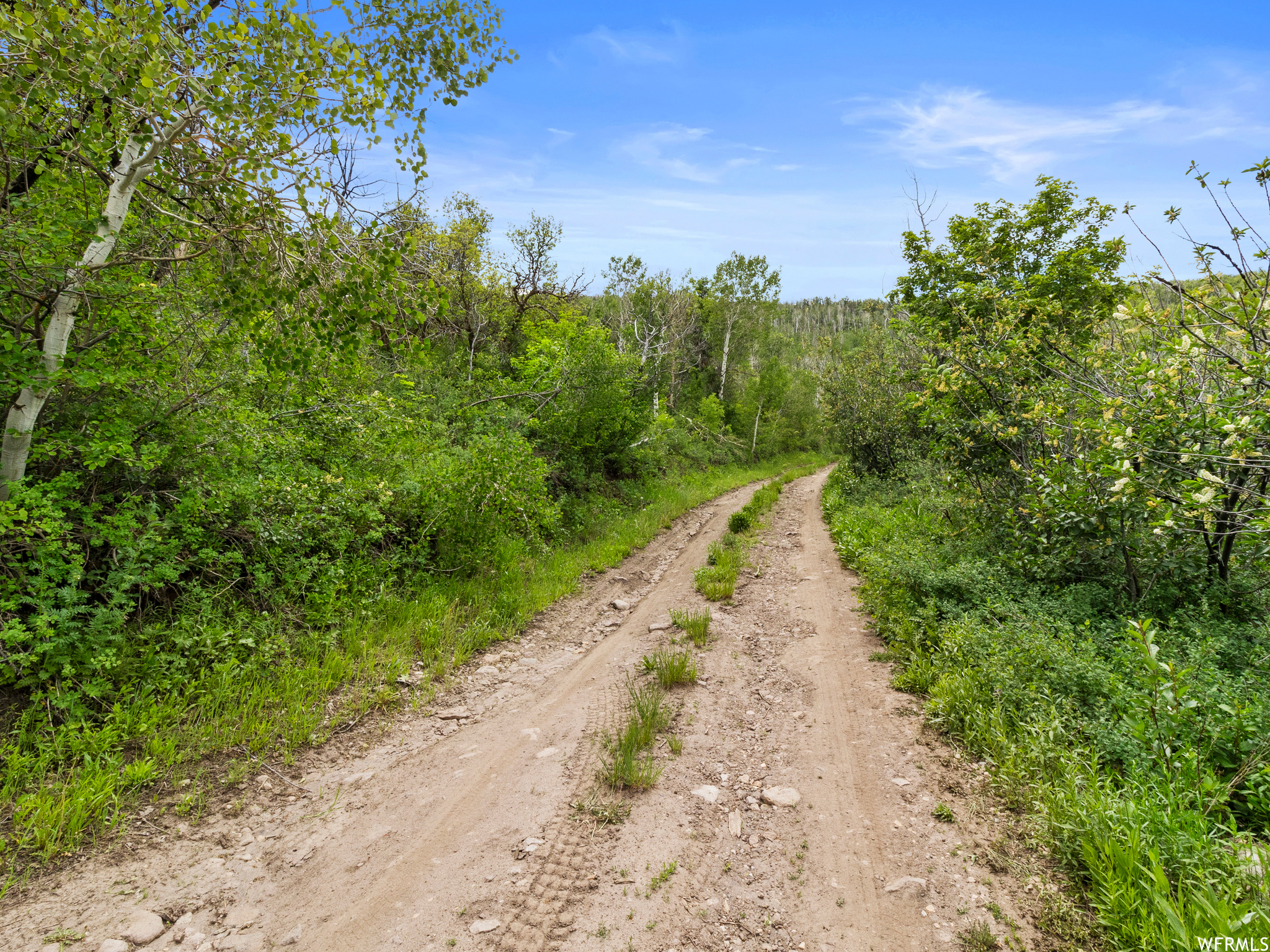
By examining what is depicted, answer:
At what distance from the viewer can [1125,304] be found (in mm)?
4812

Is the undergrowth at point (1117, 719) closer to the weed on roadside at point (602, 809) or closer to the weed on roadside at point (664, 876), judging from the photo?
the weed on roadside at point (664, 876)

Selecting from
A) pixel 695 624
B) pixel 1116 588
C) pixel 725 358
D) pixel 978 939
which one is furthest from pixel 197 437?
pixel 725 358

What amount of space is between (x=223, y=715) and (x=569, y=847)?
137 inches

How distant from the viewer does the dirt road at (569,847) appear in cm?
314

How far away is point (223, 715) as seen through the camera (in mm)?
4777

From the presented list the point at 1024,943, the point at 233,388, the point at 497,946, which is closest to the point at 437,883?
the point at 497,946

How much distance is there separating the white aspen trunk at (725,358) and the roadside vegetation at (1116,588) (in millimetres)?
23355

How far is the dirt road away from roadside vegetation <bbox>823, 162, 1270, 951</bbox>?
2.31 feet

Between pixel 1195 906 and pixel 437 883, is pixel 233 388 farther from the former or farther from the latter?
pixel 1195 906

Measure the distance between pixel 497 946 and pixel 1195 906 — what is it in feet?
12.4

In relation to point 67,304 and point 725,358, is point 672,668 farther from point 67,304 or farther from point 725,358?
point 725,358

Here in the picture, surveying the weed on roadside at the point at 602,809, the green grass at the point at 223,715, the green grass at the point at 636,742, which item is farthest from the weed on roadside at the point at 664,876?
the green grass at the point at 223,715

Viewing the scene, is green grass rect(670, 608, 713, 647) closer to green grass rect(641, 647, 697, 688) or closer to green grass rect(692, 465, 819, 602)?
green grass rect(641, 647, 697, 688)

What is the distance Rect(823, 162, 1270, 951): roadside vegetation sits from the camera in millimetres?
3211
